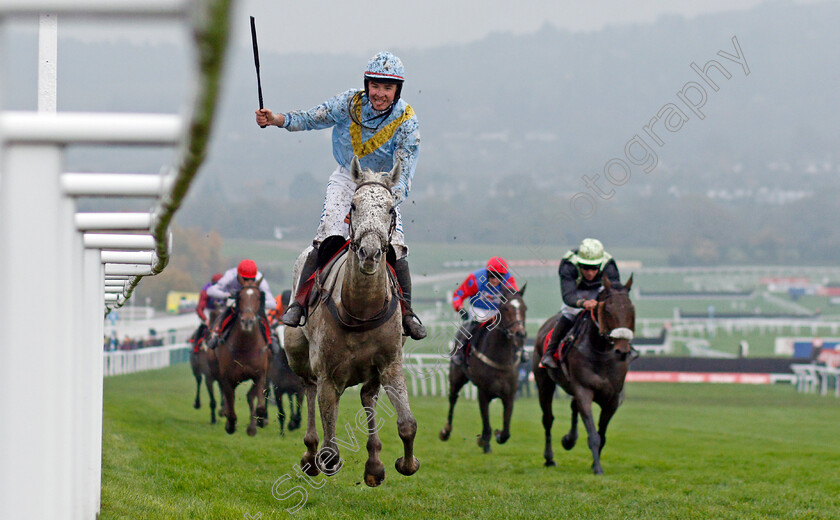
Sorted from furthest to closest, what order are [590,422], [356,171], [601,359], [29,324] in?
[590,422] → [601,359] → [356,171] → [29,324]

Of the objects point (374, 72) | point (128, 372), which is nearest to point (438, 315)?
point (128, 372)

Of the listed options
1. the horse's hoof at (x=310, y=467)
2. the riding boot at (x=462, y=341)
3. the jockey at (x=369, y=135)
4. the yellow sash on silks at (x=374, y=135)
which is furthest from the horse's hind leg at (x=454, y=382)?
the yellow sash on silks at (x=374, y=135)

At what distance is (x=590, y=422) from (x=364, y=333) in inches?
177

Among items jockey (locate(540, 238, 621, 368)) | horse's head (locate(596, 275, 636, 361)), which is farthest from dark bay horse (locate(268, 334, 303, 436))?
horse's head (locate(596, 275, 636, 361))

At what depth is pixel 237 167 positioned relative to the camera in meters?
130

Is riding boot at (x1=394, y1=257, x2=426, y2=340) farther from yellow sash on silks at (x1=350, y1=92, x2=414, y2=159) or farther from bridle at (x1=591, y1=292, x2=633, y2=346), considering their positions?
bridle at (x1=591, y1=292, x2=633, y2=346)

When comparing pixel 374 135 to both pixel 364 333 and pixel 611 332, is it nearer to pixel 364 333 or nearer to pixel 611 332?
pixel 364 333

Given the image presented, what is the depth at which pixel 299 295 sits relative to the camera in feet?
22.1

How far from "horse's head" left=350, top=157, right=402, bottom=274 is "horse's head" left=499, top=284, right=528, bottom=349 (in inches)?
227

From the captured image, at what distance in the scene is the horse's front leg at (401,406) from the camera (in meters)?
6.10

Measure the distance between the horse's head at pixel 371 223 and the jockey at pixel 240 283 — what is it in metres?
6.29

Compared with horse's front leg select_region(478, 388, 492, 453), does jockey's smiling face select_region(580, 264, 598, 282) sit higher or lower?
higher

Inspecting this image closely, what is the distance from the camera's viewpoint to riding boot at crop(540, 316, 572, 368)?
1038 cm

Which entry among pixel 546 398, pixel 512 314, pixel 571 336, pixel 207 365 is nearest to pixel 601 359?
pixel 571 336
